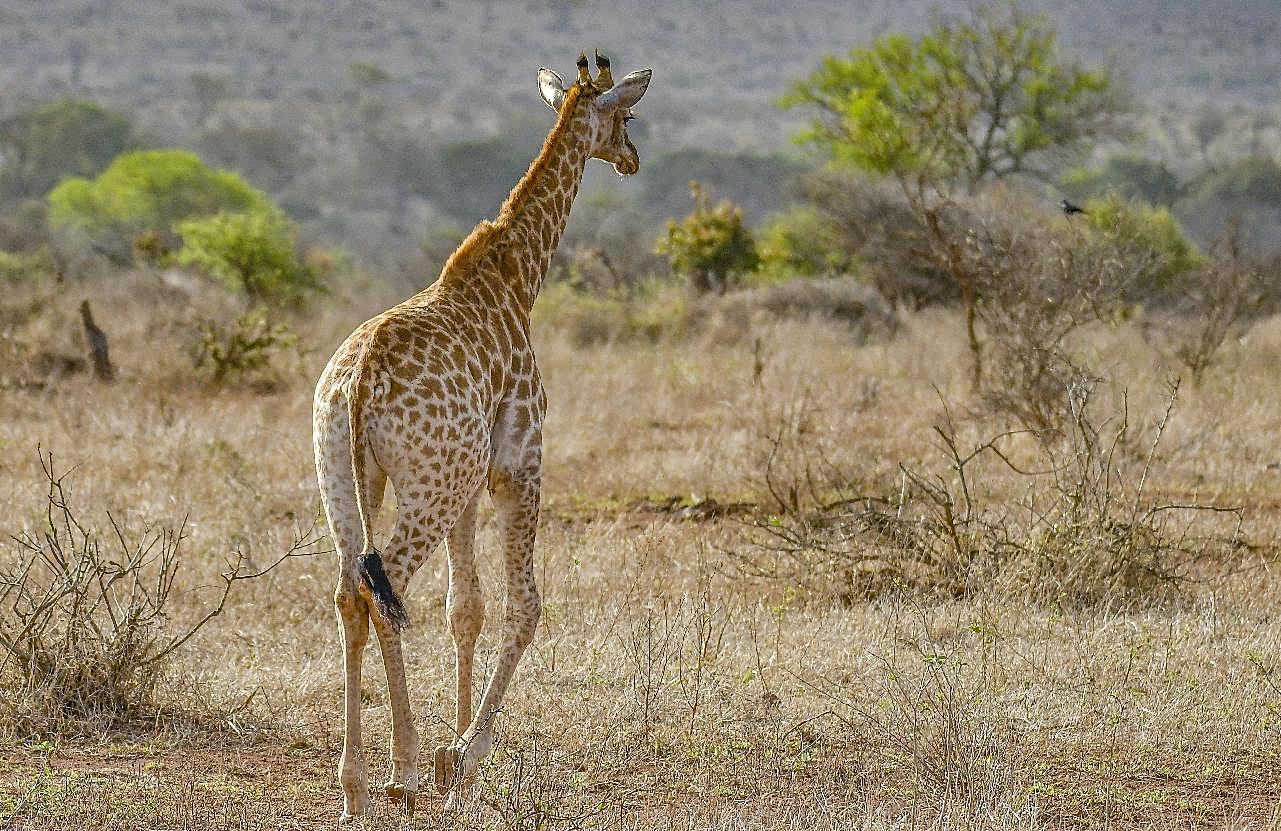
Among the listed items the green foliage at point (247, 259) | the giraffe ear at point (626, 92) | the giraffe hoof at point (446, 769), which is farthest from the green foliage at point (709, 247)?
the giraffe hoof at point (446, 769)

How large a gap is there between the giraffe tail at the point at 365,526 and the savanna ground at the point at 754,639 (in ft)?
2.00

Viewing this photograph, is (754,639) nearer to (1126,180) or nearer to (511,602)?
(511,602)

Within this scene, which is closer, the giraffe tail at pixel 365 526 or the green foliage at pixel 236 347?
the giraffe tail at pixel 365 526

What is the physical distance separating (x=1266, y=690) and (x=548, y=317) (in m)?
12.3

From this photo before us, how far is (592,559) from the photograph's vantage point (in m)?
7.18

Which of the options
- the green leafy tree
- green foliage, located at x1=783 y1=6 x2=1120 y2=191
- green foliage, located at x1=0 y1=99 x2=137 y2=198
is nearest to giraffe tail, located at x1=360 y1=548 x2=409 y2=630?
the green leafy tree

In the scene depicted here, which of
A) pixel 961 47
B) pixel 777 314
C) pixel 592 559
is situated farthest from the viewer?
pixel 961 47

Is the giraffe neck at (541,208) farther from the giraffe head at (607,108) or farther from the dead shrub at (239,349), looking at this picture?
the dead shrub at (239,349)

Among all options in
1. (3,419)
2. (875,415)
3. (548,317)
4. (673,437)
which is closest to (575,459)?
(673,437)

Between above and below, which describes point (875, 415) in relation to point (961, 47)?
below

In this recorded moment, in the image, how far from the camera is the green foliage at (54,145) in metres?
44.0

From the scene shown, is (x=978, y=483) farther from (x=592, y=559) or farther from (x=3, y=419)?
(x=3, y=419)

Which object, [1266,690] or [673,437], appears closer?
[1266,690]

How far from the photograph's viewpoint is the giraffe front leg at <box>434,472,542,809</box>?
462cm
